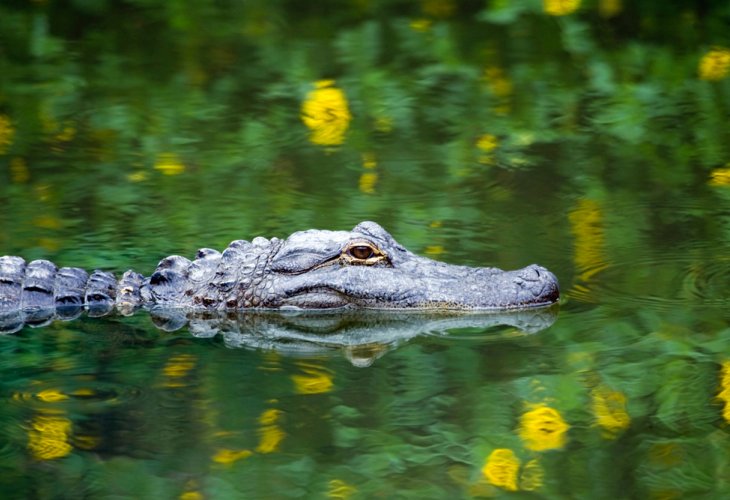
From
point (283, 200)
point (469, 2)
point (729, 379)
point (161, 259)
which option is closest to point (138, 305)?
point (161, 259)

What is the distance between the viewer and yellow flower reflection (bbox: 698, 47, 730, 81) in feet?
40.0

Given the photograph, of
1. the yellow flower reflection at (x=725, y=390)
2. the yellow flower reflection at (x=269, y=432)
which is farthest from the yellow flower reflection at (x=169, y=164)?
the yellow flower reflection at (x=725, y=390)

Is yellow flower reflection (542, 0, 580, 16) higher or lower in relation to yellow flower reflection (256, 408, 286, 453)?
lower

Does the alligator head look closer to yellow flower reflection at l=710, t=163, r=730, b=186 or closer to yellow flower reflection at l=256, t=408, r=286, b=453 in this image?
yellow flower reflection at l=256, t=408, r=286, b=453

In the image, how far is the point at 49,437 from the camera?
5738 mm

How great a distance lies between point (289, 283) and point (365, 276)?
0.43 m

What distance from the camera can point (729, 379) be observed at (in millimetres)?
6211

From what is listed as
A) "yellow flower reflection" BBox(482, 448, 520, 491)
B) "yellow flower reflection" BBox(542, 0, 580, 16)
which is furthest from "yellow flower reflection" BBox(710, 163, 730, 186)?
"yellow flower reflection" BBox(482, 448, 520, 491)

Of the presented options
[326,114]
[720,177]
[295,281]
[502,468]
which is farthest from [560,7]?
[502,468]

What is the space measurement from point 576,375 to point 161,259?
3123 millimetres

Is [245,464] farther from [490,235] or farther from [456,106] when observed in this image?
[456,106]

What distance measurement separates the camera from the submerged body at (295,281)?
7.50m

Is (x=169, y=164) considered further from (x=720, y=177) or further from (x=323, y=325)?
(x=720, y=177)

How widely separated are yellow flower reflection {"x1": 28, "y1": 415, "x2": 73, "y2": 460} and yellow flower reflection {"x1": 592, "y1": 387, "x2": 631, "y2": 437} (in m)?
2.19
